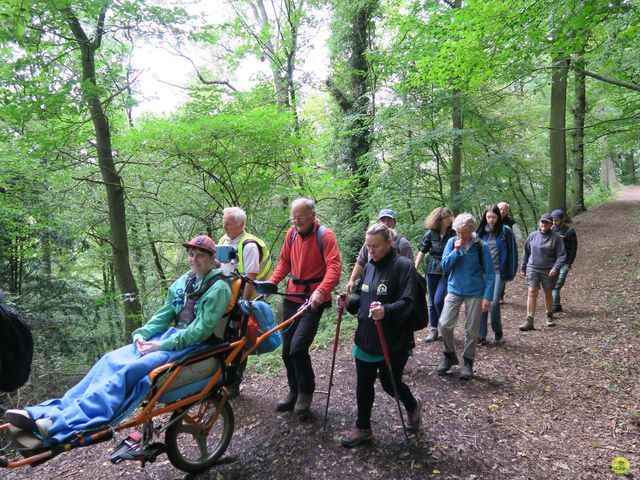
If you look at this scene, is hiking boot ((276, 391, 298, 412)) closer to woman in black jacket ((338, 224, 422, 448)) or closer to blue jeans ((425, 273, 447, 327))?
woman in black jacket ((338, 224, 422, 448))

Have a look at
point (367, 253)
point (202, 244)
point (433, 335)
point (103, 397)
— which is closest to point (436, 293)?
point (433, 335)

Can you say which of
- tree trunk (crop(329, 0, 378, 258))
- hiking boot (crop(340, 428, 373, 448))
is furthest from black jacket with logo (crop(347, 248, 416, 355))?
tree trunk (crop(329, 0, 378, 258))

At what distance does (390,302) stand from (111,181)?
6.79 m

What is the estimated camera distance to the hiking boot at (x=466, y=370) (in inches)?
177

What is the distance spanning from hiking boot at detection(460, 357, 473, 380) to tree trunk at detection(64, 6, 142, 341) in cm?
600

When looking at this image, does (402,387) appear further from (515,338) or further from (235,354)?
(515,338)

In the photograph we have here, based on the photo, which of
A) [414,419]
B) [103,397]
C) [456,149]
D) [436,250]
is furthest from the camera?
[456,149]

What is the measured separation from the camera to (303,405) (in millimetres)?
3652

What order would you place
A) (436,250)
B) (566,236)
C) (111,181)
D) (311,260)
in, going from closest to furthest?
(311,260) → (436,250) → (566,236) → (111,181)

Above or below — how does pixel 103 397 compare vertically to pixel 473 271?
below

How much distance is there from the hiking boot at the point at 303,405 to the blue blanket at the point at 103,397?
1.61 metres

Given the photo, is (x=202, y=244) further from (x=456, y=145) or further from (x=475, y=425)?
(x=456, y=145)

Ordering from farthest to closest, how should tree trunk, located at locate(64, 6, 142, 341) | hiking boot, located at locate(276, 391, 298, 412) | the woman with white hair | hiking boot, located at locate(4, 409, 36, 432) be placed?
tree trunk, located at locate(64, 6, 142, 341) → the woman with white hair → hiking boot, located at locate(276, 391, 298, 412) → hiking boot, located at locate(4, 409, 36, 432)

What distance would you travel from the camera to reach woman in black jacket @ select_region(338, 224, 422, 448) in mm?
2908
